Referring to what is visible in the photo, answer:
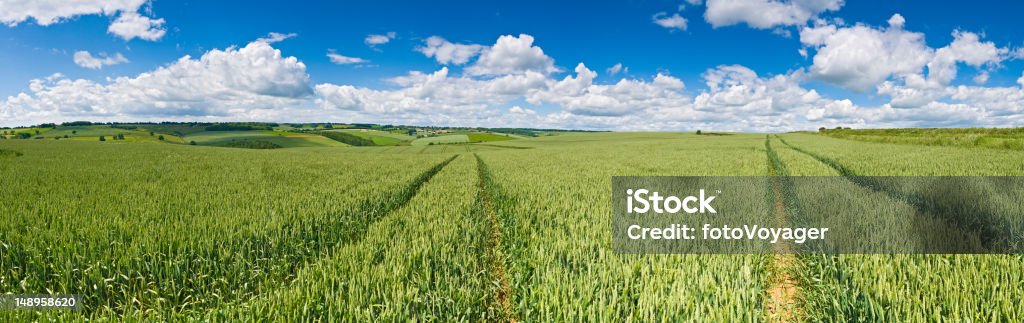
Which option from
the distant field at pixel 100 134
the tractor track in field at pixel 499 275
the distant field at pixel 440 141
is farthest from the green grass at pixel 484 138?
the tractor track in field at pixel 499 275

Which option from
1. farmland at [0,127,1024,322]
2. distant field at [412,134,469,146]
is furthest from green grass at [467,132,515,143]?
farmland at [0,127,1024,322]

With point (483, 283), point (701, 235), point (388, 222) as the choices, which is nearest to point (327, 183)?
point (388, 222)

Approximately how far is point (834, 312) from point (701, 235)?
2584mm

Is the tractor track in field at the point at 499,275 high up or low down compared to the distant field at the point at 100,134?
down

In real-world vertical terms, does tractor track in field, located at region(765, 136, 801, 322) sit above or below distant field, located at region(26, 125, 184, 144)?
below

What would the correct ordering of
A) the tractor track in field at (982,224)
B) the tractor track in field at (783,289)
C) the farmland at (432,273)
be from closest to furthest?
the farmland at (432,273), the tractor track in field at (783,289), the tractor track in field at (982,224)

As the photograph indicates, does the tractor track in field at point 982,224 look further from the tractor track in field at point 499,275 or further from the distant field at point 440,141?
the distant field at point 440,141

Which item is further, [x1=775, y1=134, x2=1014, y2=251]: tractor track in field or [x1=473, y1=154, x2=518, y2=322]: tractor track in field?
[x1=775, y1=134, x2=1014, y2=251]: tractor track in field

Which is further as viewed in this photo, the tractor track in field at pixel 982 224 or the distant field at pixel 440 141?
the distant field at pixel 440 141

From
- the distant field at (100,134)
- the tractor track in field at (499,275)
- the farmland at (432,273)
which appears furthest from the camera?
the distant field at (100,134)

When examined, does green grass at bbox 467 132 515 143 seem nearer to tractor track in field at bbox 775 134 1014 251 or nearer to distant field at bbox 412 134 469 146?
distant field at bbox 412 134 469 146

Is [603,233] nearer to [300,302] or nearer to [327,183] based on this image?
[300,302]

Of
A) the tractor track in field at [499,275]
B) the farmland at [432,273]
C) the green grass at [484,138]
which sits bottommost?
the tractor track in field at [499,275]

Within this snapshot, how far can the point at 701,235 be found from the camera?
656 centimetres
